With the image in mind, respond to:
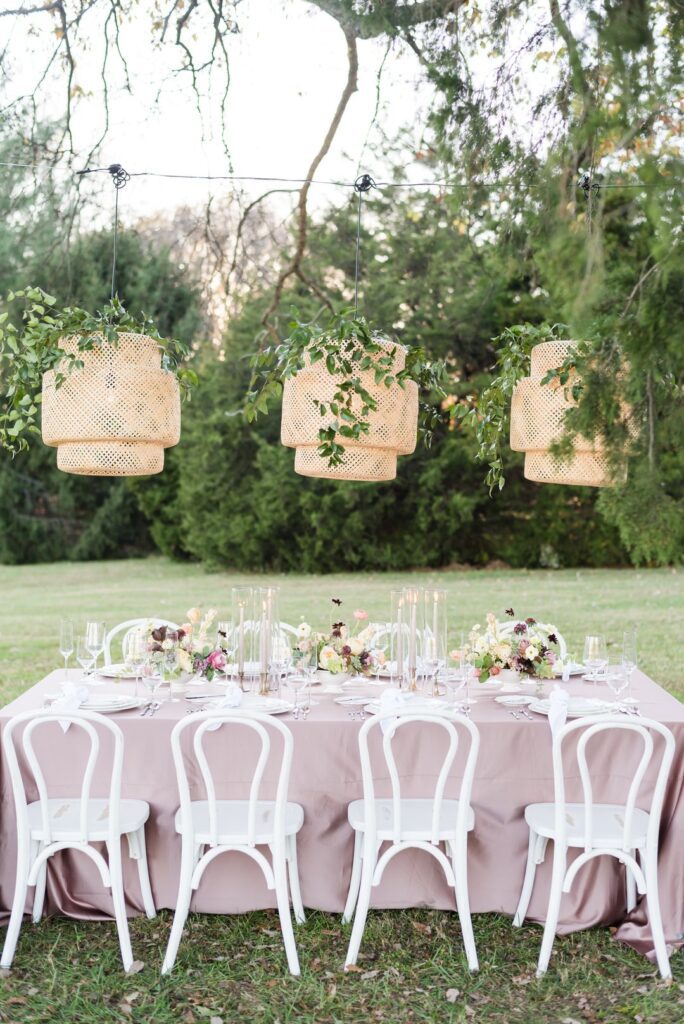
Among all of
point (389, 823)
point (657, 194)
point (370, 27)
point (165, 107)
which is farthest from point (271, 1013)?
point (165, 107)

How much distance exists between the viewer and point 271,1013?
276 cm

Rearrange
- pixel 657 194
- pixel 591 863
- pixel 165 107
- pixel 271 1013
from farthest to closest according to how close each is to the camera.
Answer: pixel 165 107 < pixel 591 863 < pixel 271 1013 < pixel 657 194

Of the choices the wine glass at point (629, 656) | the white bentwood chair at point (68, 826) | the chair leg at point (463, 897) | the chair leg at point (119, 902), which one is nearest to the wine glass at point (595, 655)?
the wine glass at point (629, 656)

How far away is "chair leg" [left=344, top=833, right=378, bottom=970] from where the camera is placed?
3010 mm

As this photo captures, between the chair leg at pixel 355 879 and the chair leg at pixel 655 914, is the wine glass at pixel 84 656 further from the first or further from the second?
the chair leg at pixel 655 914

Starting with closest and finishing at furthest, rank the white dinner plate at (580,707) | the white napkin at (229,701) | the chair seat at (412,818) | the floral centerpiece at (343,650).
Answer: the chair seat at (412,818)
the white napkin at (229,701)
the white dinner plate at (580,707)
the floral centerpiece at (343,650)

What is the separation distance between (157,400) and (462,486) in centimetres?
1008

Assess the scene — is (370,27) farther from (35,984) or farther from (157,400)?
(35,984)

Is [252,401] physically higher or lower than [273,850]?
higher

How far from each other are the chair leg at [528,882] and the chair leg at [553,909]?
0.21 m

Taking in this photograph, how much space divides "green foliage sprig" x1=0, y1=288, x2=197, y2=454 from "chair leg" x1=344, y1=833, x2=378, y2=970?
5.43 ft

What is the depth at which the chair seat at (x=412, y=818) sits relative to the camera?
10.1 feet

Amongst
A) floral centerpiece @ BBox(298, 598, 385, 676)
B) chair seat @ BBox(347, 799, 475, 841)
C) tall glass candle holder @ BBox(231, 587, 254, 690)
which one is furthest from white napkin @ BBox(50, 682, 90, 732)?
chair seat @ BBox(347, 799, 475, 841)

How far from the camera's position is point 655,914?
3000 mm
